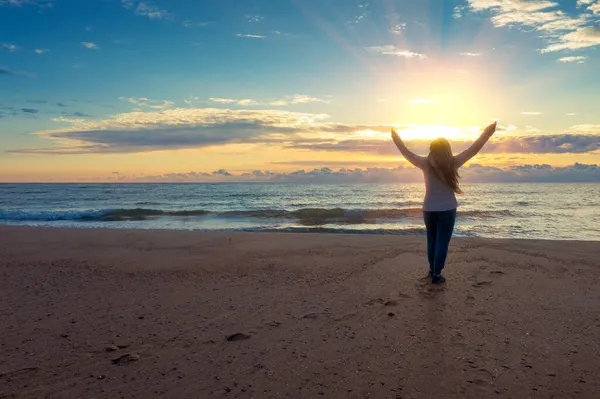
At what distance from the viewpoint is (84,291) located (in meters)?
5.88

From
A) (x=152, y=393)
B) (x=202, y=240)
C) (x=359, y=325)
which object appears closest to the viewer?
(x=152, y=393)

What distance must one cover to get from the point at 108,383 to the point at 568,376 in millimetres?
3621

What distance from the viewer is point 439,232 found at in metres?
6.00

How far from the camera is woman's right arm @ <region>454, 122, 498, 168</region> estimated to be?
18.8ft

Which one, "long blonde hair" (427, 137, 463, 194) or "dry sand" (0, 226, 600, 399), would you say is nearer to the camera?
"dry sand" (0, 226, 600, 399)

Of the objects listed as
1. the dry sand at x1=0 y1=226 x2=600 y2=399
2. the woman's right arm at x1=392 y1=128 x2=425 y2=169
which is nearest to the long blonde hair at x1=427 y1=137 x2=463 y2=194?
the woman's right arm at x1=392 y1=128 x2=425 y2=169

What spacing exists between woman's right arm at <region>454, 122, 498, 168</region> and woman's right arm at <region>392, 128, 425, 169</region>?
0.51m

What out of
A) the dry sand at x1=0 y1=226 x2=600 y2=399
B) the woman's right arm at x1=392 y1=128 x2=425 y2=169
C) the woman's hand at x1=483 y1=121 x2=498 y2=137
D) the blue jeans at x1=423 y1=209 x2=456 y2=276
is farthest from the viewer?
the woman's right arm at x1=392 y1=128 x2=425 y2=169

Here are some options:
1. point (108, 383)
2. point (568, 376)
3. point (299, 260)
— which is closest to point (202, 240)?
point (299, 260)

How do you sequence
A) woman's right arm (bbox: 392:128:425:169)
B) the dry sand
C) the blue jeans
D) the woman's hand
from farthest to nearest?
woman's right arm (bbox: 392:128:425:169), the blue jeans, the woman's hand, the dry sand

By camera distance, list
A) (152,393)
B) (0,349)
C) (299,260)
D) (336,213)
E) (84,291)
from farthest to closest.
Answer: (336,213), (299,260), (84,291), (0,349), (152,393)

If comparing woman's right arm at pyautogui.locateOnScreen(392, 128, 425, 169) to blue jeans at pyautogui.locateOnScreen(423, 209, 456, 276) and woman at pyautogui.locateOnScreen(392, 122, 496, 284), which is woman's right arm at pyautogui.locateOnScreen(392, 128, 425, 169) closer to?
woman at pyautogui.locateOnScreen(392, 122, 496, 284)

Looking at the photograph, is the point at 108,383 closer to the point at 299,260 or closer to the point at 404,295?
the point at 404,295

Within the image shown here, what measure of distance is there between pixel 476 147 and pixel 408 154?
0.97 meters
